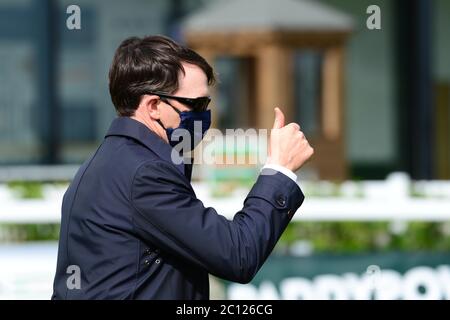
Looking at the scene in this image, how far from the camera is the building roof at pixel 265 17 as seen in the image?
970cm

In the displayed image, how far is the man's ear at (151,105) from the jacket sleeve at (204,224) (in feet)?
0.49

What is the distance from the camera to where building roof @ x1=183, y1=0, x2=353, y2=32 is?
9.70 metres

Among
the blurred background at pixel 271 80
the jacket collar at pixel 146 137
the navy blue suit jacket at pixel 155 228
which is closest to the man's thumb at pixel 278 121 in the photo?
the navy blue suit jacket at pixel 155 228

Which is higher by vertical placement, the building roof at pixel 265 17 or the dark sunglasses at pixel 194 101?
the building roof at pixel 265 17

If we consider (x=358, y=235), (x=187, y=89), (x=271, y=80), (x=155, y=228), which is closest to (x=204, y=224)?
(x=155, y=228)

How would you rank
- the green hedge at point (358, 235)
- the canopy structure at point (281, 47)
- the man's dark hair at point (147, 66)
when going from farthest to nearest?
the canopy structure at point (281, 47), the green hedge at point (358, 235), the man's dark hair at point (147, 66)

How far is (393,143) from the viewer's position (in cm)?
1132

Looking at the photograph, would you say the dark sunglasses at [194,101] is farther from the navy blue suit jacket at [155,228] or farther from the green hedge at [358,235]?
the green hedge at [358,235]

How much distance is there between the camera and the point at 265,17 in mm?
9711

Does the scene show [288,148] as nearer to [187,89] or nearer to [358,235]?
[187,89]

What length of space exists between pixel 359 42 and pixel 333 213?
5.41 metres

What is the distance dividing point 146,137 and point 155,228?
0.70 ft

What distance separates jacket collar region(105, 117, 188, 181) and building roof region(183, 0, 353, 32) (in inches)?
301
